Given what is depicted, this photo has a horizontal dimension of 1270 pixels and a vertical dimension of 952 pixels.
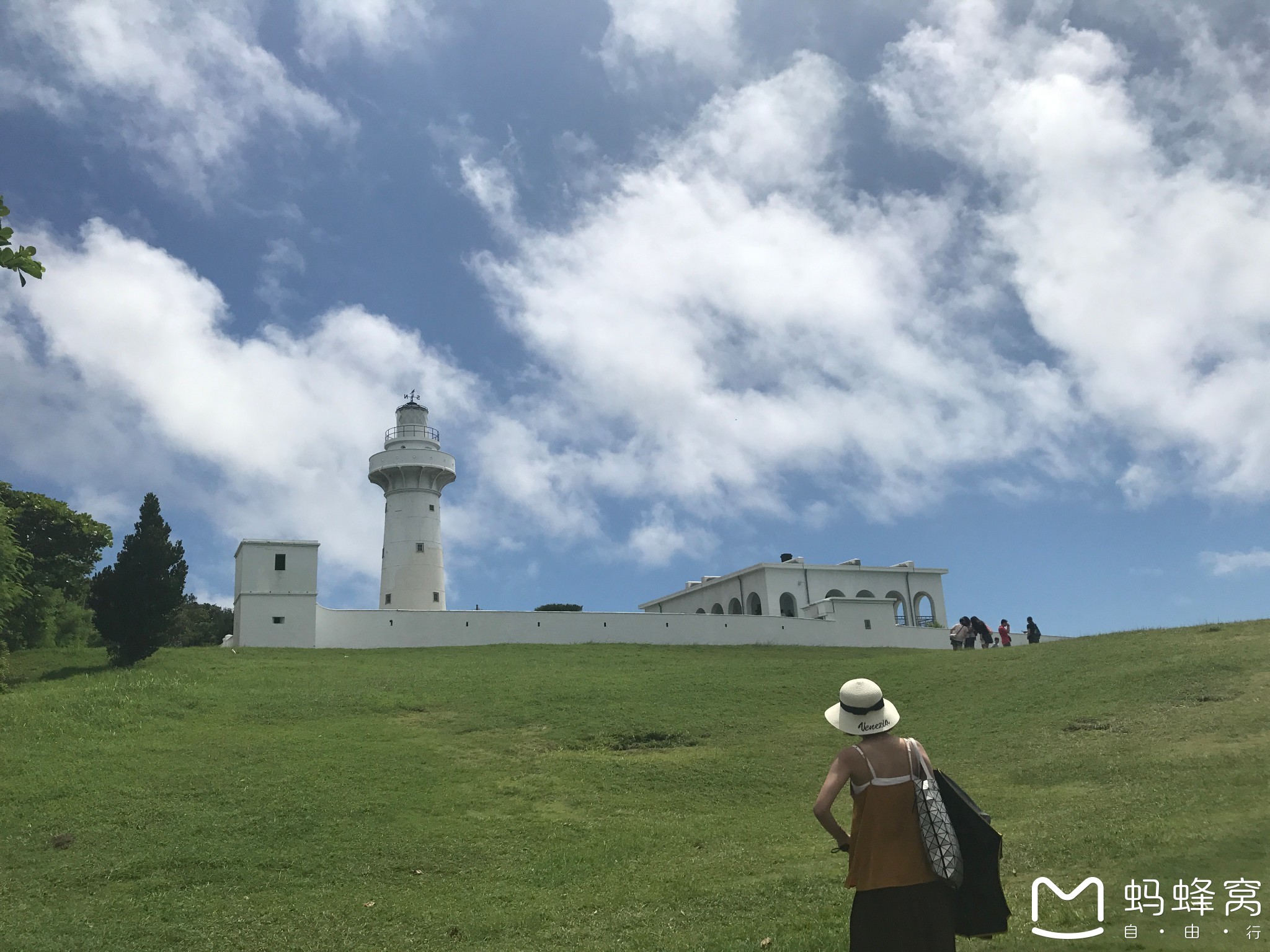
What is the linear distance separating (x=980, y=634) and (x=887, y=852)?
35.4m

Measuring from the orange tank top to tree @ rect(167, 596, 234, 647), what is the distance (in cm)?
5112

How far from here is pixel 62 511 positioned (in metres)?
42.3

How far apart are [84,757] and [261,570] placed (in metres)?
18.8

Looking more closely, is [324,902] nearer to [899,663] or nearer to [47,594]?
[899,663]

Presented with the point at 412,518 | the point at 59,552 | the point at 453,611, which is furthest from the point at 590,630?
the point at 59,552

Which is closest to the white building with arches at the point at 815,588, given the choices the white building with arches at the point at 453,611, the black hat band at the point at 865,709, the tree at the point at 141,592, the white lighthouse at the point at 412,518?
the white building with arches at the point at 453,611

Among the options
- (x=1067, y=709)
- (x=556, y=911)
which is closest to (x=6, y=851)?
(x=556, y=911)

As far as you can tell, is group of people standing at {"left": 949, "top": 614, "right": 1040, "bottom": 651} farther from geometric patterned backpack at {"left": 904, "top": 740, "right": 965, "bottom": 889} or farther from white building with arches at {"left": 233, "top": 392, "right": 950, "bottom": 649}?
geometric patterned backpack at {"left": 904, "top": 740, "right": 965, "bottom": 889}

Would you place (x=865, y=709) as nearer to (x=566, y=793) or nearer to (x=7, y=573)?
(x=566, y=793)

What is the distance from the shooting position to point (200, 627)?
56844mm

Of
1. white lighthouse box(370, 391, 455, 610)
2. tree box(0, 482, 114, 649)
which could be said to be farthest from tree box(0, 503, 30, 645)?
white lighthouse box(370, 391, 455, 610)

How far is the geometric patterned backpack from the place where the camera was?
571 centimetres

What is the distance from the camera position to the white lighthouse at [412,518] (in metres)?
46.5

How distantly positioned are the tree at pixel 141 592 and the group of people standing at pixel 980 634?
2853cm
